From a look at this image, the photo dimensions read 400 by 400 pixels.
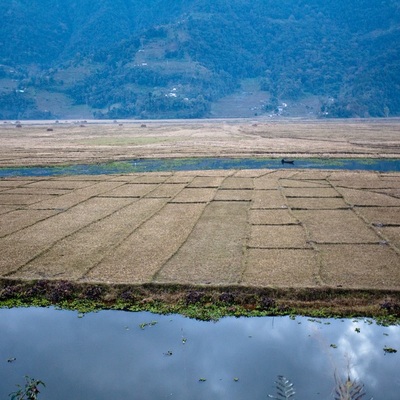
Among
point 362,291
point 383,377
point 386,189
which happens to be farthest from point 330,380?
point 386,189

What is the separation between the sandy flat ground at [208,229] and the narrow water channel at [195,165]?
544 cm

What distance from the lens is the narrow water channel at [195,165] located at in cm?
4506

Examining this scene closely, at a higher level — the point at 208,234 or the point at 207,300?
the point at 208,234

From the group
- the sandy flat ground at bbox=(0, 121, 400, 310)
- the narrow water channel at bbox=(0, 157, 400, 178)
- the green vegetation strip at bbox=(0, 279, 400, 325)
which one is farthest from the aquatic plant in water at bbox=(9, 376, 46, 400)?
the narrow water channel at bbox=(0, 157, 400, 178)

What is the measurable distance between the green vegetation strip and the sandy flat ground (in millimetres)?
413

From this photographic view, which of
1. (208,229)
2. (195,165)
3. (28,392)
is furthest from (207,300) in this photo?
(195,165)

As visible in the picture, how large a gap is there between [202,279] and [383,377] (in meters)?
7.29

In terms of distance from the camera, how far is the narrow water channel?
4506 cm

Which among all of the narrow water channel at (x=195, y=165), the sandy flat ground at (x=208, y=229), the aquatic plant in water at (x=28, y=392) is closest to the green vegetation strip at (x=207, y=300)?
the sandy flat ground at (x=208, y=229)

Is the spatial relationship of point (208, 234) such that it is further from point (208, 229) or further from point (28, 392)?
point (28, 392)

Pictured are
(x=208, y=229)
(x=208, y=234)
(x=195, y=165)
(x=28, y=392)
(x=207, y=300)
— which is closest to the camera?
(x=28, y=392)

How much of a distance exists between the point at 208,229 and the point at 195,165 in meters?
26.9

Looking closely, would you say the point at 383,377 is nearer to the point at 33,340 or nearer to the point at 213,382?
the point at 213,382

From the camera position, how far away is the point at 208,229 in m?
22.9
